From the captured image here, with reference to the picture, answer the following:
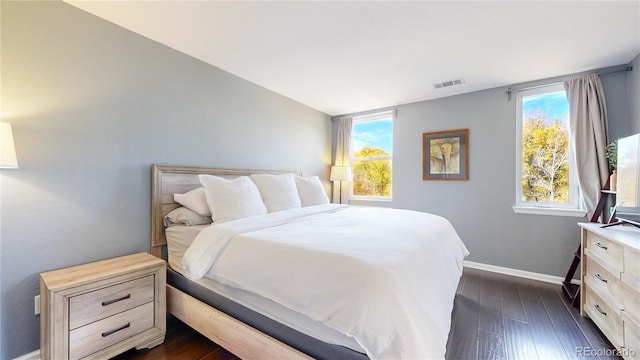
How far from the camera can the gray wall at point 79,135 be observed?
4.73 ft

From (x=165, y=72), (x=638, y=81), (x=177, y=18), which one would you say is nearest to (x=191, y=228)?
(x=165, y=72)

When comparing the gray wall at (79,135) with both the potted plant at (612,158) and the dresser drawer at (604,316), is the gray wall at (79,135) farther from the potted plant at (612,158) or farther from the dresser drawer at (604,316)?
the potted plant at (612,158)

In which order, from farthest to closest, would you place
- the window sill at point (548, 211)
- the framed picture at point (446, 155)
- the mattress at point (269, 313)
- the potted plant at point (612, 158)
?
the framed picture at point (446, 155) < the window sill at point (548, 211) < the potted plant at point (612, 158) < the mattress at point (269, 313)

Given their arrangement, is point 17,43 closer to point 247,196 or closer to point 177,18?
point 177,18

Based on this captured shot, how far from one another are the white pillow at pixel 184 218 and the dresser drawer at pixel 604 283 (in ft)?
10.1

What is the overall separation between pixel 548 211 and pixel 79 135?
4.58m

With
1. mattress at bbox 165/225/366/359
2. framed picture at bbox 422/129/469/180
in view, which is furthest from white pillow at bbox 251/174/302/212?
framed picture at bbox 422/129/469/180

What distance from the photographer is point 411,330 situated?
91 centimetres

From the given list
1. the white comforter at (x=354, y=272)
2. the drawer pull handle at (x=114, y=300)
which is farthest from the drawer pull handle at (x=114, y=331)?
the white comforter at (x=354, y=272)

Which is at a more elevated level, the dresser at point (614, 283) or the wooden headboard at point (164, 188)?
the wooden headboard at point (164, 188)

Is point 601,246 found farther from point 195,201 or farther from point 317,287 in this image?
point 195,201

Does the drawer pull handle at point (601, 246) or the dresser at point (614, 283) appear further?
the drawer pull handle at point (601, 246)

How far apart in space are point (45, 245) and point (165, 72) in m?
1.59

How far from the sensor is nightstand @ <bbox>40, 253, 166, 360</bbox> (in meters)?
1.27
